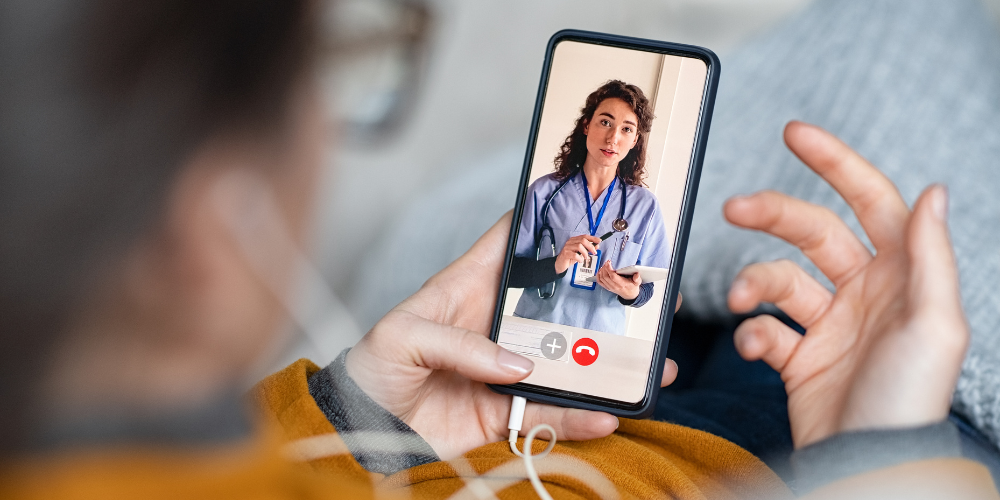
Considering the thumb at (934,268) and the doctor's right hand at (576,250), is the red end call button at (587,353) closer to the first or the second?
the doctor's right hand at (576,250)

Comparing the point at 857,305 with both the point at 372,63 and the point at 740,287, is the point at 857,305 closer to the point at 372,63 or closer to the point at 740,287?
the point at 740,287

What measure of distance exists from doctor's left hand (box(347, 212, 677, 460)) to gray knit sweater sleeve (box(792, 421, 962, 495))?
94 millimetres

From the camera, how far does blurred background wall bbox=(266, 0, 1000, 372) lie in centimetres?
49

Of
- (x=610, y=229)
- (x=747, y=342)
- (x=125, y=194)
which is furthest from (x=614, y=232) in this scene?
(x=125, y=194)

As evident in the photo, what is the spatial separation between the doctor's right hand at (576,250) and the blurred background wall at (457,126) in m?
0.14

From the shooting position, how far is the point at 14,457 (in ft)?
0.59

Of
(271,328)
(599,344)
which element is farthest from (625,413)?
(271,328)

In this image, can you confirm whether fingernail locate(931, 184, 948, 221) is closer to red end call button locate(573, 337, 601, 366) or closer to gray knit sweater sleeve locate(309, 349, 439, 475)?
red end call button locate(573, 337, 601, 366)

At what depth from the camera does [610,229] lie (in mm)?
347

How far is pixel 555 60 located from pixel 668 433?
0.24 m

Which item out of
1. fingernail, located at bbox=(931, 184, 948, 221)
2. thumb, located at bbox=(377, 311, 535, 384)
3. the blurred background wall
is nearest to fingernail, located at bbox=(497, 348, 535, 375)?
thumb, located at bbox=(377, 311, 535, 384)

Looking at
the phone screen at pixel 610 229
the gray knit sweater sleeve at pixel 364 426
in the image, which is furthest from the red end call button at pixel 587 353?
the gray knit sweater sleeve at pixel 364 426

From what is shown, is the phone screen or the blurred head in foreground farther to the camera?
the phone screen

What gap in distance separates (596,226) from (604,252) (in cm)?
2
